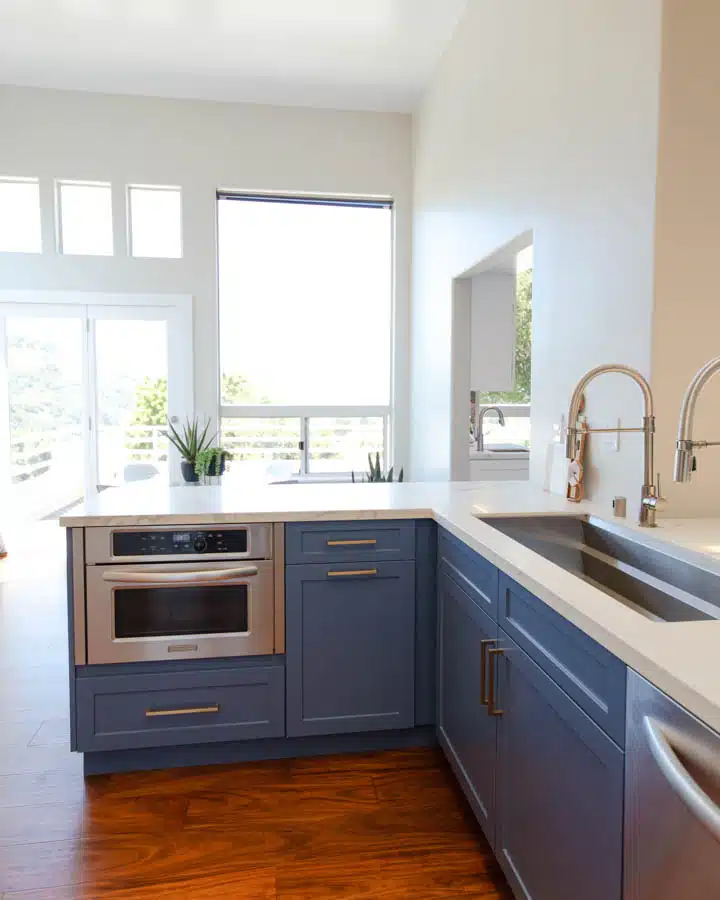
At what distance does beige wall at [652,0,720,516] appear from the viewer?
196 centimetres

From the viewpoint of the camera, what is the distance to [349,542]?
225 cm

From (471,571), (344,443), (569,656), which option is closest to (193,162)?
(344,443)

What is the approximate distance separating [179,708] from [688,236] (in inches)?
85.0

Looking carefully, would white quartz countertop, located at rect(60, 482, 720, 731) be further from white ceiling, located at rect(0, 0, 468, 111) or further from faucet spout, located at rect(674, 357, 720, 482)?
white ceiling, located at rect(0, 0, 468, 111)

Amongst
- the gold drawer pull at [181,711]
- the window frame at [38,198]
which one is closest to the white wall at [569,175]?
the gold drawer pull at [181,711]

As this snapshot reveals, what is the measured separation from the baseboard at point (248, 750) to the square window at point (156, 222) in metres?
4.40

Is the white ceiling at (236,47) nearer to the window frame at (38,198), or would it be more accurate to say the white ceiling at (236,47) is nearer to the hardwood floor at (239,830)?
the window frame at (38,198)

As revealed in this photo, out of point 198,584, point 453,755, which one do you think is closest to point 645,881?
point 453,755

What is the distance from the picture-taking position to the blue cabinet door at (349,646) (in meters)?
2.25

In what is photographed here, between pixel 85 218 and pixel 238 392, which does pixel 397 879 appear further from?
pixel 85 218

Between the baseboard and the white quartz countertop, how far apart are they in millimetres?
798

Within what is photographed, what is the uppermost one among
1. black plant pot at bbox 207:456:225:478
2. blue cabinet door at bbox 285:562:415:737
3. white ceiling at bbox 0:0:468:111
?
white ceiling at bbox 0:0:468:111

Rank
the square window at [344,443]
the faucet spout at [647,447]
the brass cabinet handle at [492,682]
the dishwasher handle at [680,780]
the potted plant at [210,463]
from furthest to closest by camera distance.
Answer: the square window at [344,443]
the potted plant at [210,463]
the faucet spout at [647,447]
the brass cabinet handle at [492,682]
the dishwasher handle at [680,780]

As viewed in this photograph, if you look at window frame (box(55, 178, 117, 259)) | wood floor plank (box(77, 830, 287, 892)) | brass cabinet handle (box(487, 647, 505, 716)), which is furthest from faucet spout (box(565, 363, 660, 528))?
window frame (box(55, 178, 117, 259))
